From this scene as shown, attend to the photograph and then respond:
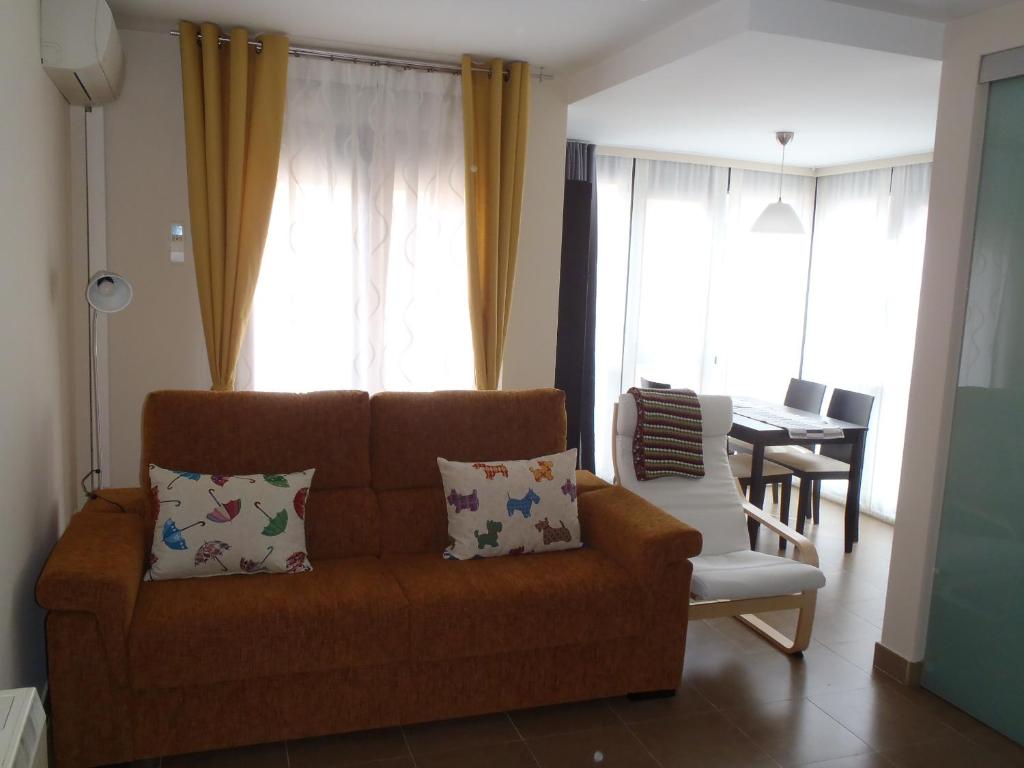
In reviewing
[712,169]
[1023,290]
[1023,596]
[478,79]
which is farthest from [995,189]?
[712,169]

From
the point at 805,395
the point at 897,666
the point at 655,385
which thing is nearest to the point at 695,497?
the point at 897,666

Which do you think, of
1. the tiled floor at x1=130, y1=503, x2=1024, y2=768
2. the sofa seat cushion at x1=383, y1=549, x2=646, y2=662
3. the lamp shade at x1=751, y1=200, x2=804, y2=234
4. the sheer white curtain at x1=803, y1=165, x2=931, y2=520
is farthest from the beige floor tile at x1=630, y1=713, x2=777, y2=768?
the sheer white curtain at x1=803, y1=165, x2=931, y2=520

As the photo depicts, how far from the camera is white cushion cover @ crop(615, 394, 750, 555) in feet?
12.0

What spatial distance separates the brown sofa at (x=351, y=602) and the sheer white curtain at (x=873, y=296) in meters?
3.16

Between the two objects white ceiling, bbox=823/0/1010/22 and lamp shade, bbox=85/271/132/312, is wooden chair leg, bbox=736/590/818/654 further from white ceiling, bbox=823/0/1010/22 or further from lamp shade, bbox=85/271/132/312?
lamp shade, bbox=85/271/132/312

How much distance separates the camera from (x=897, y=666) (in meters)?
3.26

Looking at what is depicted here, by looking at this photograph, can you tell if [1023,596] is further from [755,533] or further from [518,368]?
[518,368]

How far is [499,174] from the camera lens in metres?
4.23

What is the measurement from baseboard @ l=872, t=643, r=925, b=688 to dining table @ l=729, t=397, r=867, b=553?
1.41 m

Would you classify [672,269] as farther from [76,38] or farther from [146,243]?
[76,38]

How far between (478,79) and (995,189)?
2.42 m

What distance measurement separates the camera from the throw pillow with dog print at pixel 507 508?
121 inches

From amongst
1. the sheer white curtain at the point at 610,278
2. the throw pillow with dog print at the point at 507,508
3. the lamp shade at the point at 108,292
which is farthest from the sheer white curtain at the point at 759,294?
the lamp shade at the point at 108,292

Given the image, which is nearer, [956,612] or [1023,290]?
[1023,290]
